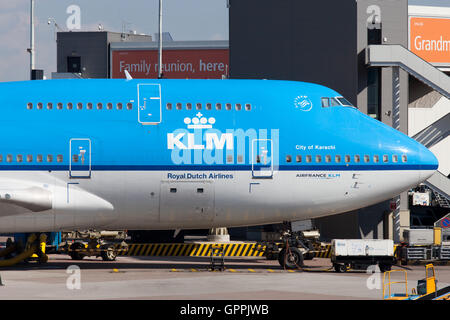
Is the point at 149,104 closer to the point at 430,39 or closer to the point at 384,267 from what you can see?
the point at 384,267

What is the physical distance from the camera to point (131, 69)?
89.2 m

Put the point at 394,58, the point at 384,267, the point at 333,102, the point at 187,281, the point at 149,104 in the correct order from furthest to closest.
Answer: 1. the point at 394,58
2. the point at 333,102
3. the point at 384,267
4. the point at 149,104
5. the point at 187,281

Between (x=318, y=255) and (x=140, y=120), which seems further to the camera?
(x=318, y=255)

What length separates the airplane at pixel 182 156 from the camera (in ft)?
107

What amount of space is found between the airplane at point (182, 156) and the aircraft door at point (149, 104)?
0.13 ft

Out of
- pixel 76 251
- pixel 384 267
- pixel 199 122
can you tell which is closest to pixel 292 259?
pixel 384 267

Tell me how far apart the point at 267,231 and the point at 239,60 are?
17.9 m

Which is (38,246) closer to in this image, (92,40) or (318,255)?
(318,255)

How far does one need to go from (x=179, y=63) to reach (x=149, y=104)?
5680 centimetres

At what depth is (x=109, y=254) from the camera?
3859cm

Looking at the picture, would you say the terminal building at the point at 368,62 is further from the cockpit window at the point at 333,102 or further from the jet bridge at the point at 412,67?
the cockpit window at the point at 333,102
